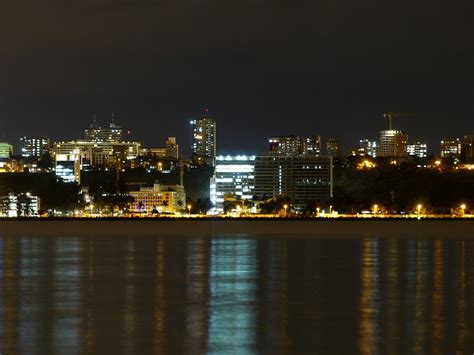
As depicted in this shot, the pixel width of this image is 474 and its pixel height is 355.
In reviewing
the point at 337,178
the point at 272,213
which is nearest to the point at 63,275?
the point at 272,213

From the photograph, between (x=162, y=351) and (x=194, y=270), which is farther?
(x=194, y=270)

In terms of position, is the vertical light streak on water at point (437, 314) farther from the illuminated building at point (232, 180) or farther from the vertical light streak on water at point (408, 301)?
the illuminated building at point (232, 180)

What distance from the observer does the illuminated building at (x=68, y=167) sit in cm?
17925

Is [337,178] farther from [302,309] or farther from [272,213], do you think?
[302,309]

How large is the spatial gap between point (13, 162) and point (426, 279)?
168 meters

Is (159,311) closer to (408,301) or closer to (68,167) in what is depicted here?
(408,301)

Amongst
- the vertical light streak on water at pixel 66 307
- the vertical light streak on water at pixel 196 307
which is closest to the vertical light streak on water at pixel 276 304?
the vertical light streak on water at pixel 196 307

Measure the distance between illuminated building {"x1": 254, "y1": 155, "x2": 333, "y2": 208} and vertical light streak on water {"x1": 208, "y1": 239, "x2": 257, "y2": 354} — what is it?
363 feet

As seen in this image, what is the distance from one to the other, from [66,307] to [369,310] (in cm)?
532

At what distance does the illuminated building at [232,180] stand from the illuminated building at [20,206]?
24.9 m

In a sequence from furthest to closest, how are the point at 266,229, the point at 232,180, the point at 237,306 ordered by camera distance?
the point at 232,180 → the point at 266,229 → the point at 237,306

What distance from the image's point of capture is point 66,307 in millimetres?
18984

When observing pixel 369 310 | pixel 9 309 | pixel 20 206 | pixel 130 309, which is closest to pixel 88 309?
pixel 130 309

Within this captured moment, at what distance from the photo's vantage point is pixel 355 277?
85.4 ft
